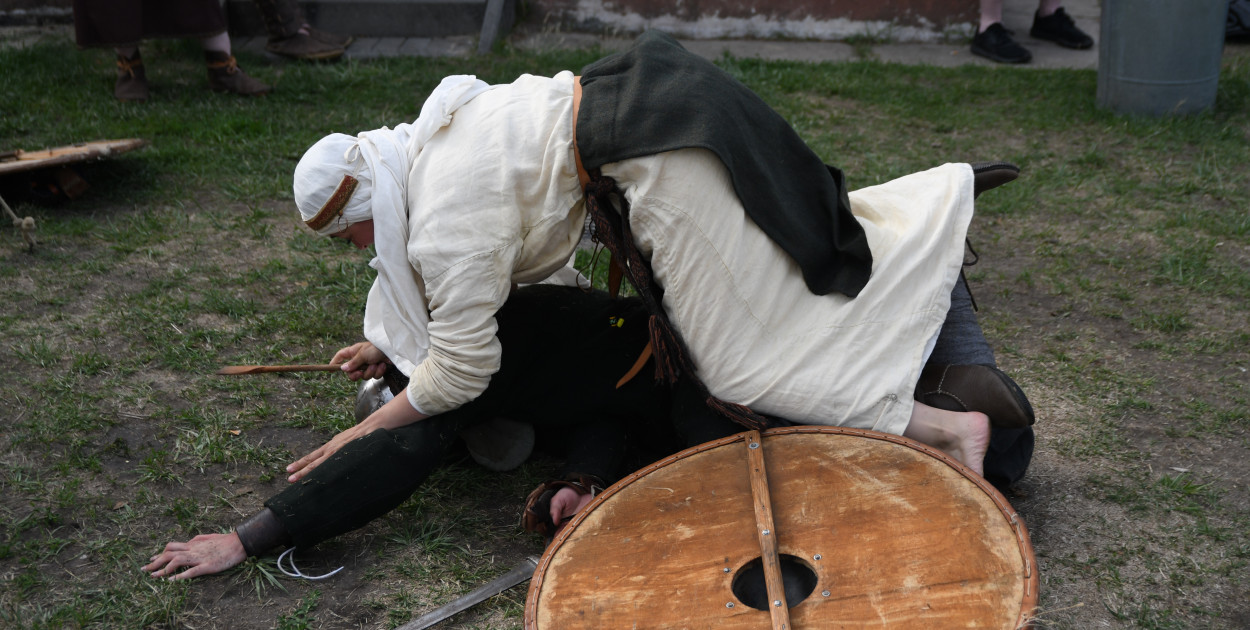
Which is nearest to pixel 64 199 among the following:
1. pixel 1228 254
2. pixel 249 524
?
pixel 249 524

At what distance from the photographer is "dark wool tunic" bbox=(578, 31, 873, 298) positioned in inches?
81.1

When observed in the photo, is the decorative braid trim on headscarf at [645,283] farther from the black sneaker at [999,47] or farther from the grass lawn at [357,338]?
the black sneaker at [999,47]

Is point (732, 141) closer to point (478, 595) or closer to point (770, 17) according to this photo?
point (478, 595)

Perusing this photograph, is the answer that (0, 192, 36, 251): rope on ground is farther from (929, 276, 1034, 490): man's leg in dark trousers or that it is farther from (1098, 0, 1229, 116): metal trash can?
(1098, 0, 1229, 116): metal trash can

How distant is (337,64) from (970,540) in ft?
17.2

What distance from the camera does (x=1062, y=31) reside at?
20.0ft

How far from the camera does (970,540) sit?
1796 mm

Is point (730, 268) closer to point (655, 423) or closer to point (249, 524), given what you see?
point (655, 423)

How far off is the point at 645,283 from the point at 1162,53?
3837 millimetres

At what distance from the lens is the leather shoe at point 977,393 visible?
86.8 inches

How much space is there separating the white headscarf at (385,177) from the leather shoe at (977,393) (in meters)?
1.19

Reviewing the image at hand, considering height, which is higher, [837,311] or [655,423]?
[837,311]

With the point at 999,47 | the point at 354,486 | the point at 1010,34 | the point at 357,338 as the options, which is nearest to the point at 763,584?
the point at 354,486

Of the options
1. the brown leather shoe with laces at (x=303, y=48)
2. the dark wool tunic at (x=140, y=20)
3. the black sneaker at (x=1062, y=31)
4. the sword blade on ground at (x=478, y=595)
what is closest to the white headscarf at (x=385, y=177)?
the sword blade on ground at (x=478, y=595)
